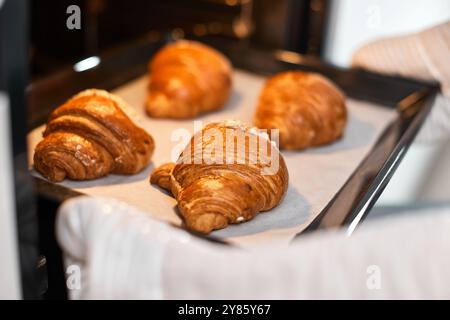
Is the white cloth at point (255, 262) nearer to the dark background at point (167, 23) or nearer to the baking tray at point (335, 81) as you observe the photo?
the baking tray at point (335, 81)

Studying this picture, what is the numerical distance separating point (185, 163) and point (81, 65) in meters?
0.46

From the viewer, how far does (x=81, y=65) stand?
135 centimetres

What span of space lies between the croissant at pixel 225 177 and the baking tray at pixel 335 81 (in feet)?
0.28

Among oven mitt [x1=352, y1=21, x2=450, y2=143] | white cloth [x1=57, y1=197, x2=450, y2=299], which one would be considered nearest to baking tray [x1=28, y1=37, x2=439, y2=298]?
oven mitt [x1=352, y1=21, x2=450, y2=143]

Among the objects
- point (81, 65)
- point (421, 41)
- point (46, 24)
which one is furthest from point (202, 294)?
point (46, 24)

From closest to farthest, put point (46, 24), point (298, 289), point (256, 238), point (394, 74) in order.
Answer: point (298, 289), point (256, 238), point (394, 74), point (46, 24)

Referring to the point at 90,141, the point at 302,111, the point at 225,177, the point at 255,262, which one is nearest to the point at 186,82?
the point at 302,111

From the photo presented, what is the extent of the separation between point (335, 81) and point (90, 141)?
66 cm

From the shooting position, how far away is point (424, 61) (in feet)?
4.65

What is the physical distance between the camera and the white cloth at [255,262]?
643 mm

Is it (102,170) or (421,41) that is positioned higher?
(421,41)

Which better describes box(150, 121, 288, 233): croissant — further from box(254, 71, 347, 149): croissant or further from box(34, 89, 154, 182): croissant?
box(254, 71, 347, 149): croissant

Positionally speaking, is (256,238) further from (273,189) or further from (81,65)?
(81,65)

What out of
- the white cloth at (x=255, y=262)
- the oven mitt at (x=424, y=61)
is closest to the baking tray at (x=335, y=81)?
the oven mitt at (x=424, y=61)
